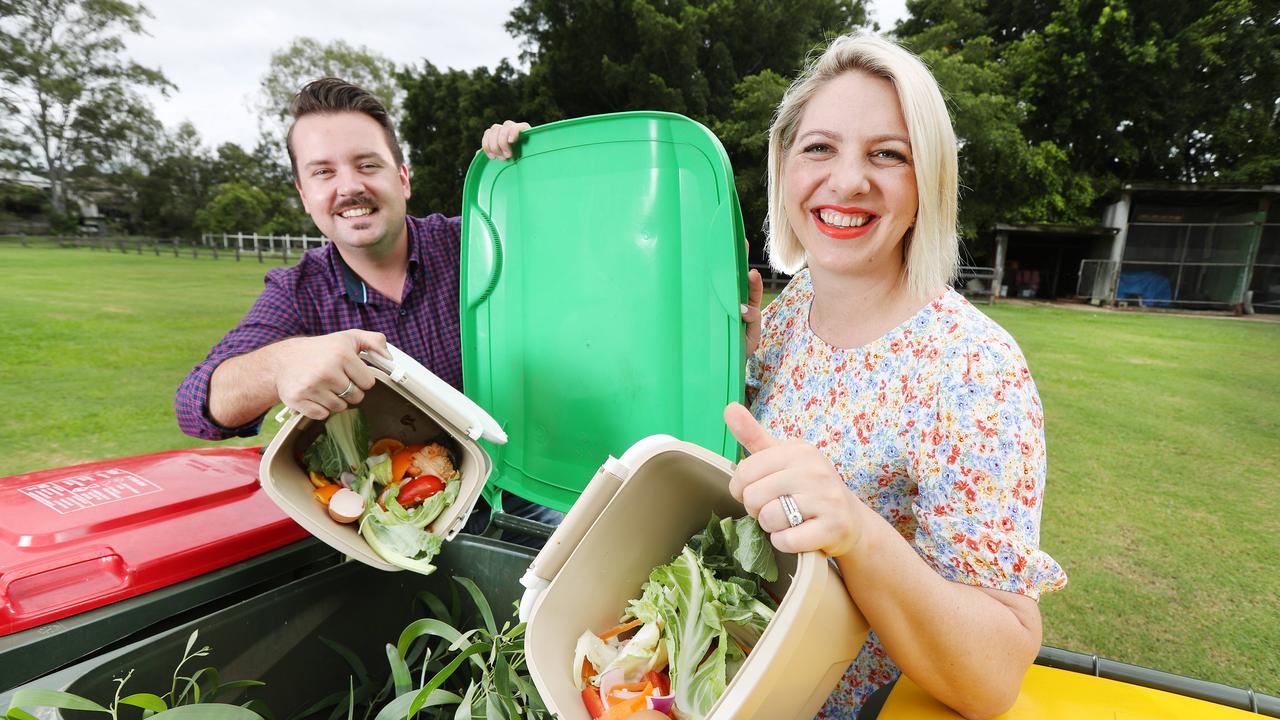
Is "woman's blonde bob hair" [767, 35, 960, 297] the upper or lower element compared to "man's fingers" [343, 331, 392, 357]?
upper

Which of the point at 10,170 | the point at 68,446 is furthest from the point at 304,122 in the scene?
the point at 10,170

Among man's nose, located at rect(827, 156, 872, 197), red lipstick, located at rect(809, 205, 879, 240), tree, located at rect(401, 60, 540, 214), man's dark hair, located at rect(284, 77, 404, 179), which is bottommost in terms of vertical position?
red lipstick, located at rect(809, 205, 879, 240)

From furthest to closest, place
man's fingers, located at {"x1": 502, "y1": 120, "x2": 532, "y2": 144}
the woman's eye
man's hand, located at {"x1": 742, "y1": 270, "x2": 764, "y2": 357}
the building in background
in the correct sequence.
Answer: the building in background, man's fingers, located at {"x1": 502, "y1": 120, "x2": 532, "y2": 144}, man's hand, located at {"x1": 742, "y1": 270, "x2": 764, "y2": 357}, the woman's eye

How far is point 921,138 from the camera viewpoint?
106cm

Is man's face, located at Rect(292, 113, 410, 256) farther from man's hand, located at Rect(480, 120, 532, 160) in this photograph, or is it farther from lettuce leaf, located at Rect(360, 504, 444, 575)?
lettuce leaf, located at Rect(360, 504, 444, 575)

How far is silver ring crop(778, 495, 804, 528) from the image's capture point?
69 cm

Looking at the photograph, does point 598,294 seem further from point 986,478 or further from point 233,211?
point 233,211

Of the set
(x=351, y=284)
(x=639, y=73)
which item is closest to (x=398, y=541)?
(x=351, y=284)

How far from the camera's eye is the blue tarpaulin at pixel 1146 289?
1520cm

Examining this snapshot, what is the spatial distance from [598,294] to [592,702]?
A: 97cm

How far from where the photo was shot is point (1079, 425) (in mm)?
4820

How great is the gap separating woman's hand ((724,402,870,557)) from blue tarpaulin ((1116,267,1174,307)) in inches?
759

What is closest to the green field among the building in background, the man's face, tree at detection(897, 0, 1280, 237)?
the man's face

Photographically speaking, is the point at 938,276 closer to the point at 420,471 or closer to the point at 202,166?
the point at 420,471
